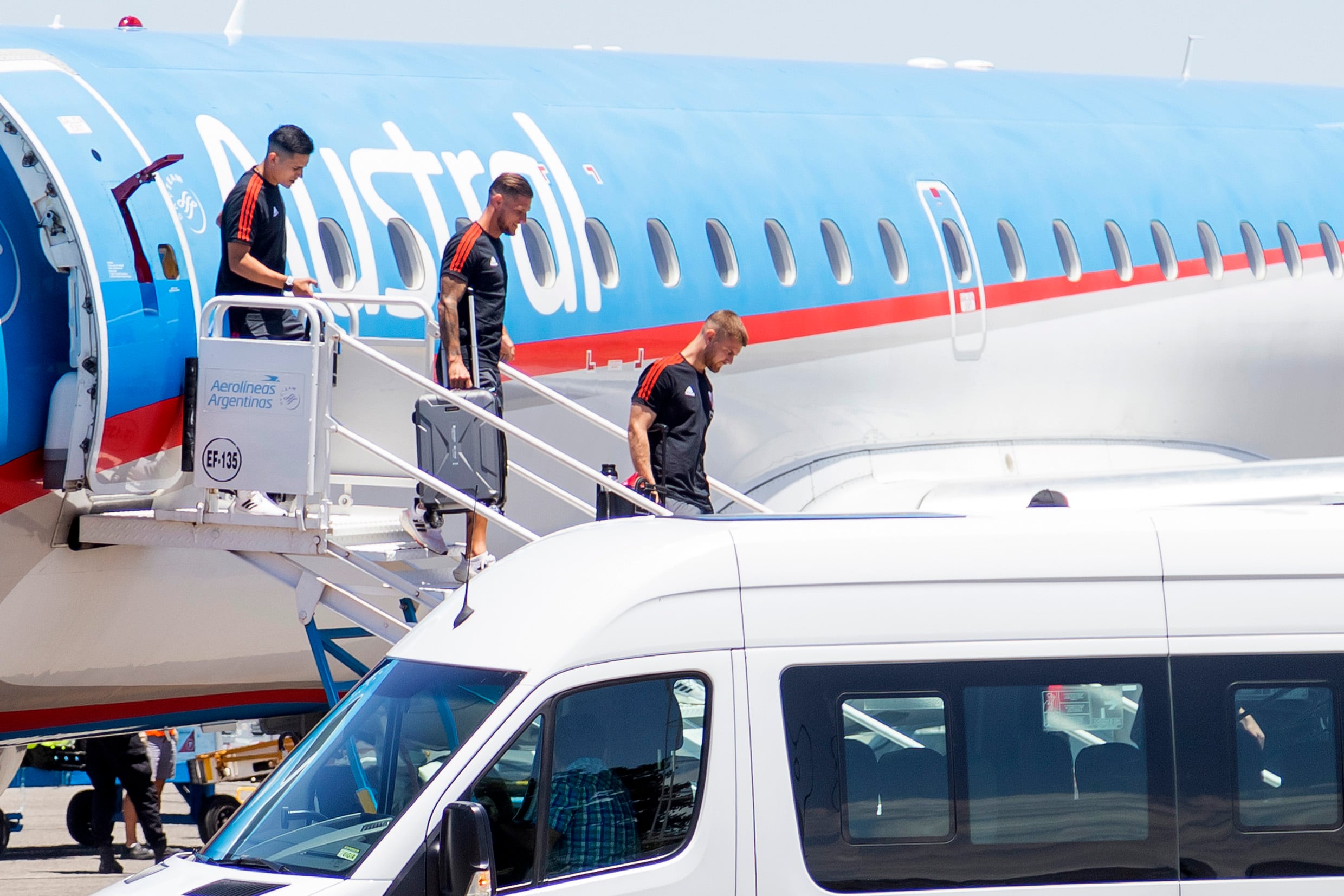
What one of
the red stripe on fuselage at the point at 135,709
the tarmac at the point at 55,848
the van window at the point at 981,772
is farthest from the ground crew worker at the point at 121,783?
the van window at the point at 981,772

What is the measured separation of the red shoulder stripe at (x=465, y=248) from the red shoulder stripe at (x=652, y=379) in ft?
4.06

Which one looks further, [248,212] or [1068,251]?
[1068,251]

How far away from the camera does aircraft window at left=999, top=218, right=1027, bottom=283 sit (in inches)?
573

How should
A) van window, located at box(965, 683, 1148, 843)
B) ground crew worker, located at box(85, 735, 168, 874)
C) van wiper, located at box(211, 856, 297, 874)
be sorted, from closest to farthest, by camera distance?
van wiper, located at box(211, 856, 297, 874)
van window, located at box(965, 683, 1148, 843)
ground crew worker, located at box(85, 735, 168, 874)

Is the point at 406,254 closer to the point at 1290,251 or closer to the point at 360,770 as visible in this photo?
the point at 360,770

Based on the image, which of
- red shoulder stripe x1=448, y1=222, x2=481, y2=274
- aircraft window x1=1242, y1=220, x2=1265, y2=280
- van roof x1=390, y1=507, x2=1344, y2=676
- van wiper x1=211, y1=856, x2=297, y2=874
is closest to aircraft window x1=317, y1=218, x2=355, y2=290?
red shoulder stripe x1=448, y1=222, x2=481, y2=274

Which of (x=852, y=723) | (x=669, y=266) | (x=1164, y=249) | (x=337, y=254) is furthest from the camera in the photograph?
(x=1164, y=249)

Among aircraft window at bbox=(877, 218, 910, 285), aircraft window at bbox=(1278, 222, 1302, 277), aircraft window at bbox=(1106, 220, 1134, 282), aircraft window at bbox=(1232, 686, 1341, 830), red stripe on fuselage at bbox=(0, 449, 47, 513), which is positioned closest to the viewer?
aircraft window at bbox=(1232, 686, 1341, 830)

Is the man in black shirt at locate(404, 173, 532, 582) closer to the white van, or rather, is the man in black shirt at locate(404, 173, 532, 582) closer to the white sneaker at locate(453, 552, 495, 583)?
the white sneaker at locate(453, 552, 495, 583)

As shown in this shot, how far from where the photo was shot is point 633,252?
12.2m

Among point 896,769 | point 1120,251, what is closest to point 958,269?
point 1120,251

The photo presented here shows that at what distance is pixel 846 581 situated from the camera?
5.94 m

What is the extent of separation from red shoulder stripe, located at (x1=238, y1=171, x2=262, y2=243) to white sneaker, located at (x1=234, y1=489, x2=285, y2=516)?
1.34m

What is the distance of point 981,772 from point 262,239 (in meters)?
5.26
